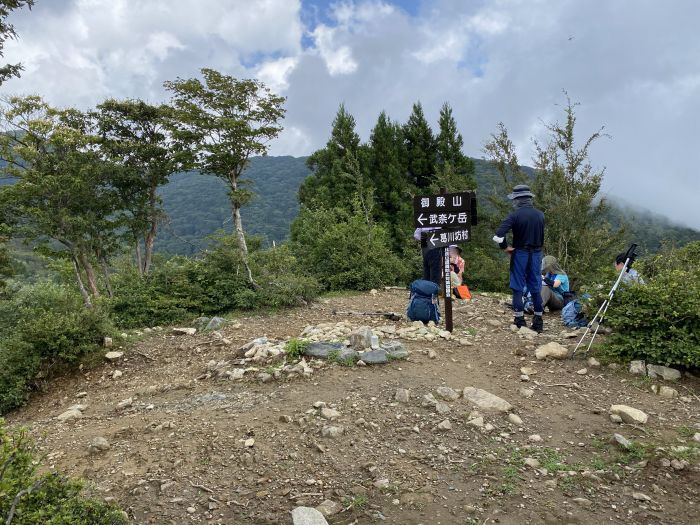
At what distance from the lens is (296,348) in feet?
18.3

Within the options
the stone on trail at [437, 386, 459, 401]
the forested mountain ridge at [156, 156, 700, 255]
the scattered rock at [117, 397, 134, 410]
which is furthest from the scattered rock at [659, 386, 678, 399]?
the forested mountain ridge at [156, 156, 700, 255]

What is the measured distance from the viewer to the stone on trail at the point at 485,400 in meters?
4.27

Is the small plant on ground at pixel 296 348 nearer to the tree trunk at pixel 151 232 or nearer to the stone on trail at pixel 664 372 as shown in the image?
the stone on trail at pixel 664 372

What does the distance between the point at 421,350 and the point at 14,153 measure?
1515 cm

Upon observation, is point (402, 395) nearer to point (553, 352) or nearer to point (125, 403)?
point (553, 352)

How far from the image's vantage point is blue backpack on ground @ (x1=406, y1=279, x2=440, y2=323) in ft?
23.3

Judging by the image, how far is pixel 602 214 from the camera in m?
17.4

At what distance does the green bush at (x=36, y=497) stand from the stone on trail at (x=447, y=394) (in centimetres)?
306

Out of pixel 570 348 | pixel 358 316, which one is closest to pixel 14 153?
pixel 358 316

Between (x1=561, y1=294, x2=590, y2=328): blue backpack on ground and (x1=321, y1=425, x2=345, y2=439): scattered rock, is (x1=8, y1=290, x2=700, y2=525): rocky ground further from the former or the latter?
(x1=561, y1=294, x2=590, y2=328): blue backpack on ground

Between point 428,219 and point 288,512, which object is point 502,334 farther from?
point 288,512

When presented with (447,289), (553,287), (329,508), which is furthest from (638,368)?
(329,508)

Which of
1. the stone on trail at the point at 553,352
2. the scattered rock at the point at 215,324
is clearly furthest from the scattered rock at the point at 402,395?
the scattered rock at the point at 215,324

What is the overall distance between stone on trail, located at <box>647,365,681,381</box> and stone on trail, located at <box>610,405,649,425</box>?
1.00 metres
